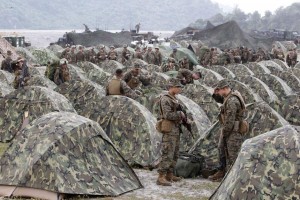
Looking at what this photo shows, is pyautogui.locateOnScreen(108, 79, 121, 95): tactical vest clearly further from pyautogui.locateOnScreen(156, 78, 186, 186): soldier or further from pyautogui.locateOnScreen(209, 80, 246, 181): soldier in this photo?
pyautogui.locateOnScreen(209, 80, 246, 181): soldier

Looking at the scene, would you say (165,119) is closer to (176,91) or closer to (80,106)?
(176,91)

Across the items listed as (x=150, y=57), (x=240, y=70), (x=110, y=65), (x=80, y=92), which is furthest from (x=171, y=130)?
(x=150, y=57)

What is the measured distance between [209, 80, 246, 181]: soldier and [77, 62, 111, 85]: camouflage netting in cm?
1020

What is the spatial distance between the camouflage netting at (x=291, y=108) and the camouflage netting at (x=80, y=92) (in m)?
4.67

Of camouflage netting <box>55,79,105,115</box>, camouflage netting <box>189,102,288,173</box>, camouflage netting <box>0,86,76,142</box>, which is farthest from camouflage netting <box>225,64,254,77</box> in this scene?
camouflage netting <box>189,102,288,173</box>

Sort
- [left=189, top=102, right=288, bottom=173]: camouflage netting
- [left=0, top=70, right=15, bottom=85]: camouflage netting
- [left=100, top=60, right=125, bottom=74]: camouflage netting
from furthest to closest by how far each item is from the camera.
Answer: [left=100, top=60, right=125, bottom=74]: camouflage netting → [left=0, top=70, right=15, bottom=85]: camouflage netting → [left=189, top=102, right=288, bottom=173]: camouflage netting

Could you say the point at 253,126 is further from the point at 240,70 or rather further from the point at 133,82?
the point at 240,70

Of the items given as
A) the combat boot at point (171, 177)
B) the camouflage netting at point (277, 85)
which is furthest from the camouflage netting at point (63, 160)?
the camouflage netting at point (277, 85)

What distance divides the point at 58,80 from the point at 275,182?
11.3m

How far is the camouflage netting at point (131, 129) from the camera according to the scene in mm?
11344

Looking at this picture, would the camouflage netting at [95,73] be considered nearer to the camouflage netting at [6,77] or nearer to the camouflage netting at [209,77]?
the camouflage netting at [6,77]

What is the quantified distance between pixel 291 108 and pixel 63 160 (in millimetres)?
6371

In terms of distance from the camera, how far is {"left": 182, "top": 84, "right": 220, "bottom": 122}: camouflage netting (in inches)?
564

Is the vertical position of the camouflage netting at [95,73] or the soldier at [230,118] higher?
the soldier at [230,118]
